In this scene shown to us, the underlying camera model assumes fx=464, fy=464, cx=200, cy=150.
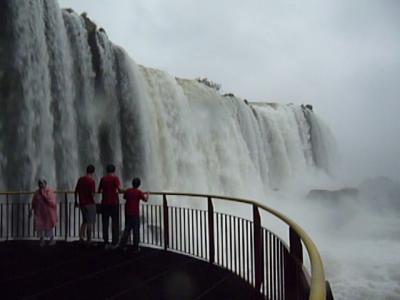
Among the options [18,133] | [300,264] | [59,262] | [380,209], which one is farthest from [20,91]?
[380,209]

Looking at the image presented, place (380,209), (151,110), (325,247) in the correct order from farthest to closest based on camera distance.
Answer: (380,209) → (325,247) → (151,110)

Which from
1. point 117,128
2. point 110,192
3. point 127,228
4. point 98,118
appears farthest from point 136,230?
point 117,128

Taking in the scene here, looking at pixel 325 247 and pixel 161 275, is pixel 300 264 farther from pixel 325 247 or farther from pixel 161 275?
pixel 325 247

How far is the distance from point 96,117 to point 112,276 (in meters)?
14.6

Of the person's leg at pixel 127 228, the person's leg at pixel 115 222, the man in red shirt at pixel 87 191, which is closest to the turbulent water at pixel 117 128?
the man in red shirt at pixel 87 191

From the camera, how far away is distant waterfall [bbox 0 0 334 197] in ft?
53.7

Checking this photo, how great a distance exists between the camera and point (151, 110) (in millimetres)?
23203

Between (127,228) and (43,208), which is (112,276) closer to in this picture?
(127,228)

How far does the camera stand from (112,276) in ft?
22.4

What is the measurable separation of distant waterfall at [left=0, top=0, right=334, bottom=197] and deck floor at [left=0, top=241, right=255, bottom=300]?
324 inches

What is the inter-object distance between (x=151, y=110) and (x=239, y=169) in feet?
38.3

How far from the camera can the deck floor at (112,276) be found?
588cm

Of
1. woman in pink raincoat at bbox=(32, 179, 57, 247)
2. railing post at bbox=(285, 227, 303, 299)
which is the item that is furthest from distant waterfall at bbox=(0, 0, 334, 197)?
railing post at bbox=(285, 227, 303, 299)

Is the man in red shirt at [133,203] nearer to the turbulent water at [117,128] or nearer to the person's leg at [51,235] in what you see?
the person's leg at [51,235]
